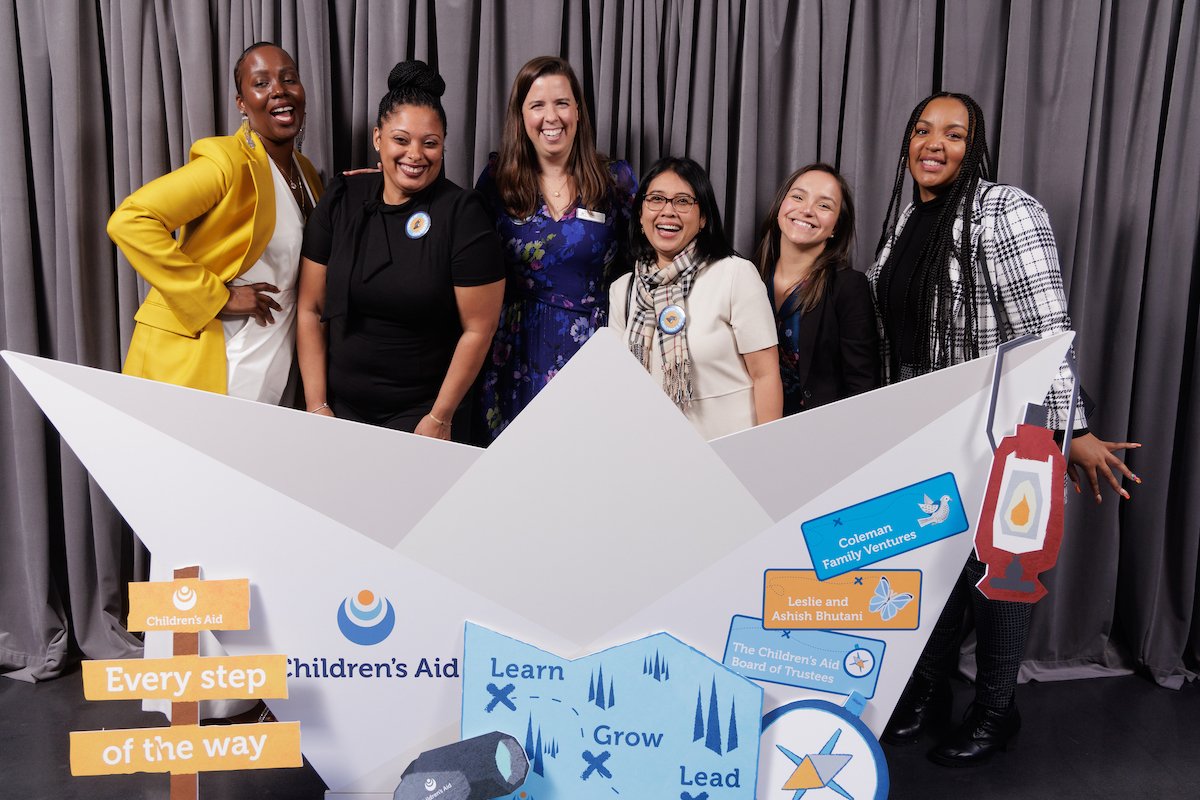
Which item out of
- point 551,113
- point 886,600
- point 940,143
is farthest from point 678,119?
point 886,600

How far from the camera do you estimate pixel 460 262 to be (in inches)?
70.2

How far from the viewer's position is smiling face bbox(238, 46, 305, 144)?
74.3 inches

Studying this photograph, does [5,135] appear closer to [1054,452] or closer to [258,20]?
[258,20]

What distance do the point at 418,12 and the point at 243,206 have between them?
0.77m

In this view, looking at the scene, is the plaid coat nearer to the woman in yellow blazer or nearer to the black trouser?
the black trouser

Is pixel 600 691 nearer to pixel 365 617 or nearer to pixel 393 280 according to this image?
pixel 365 617

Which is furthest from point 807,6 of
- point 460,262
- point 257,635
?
point 257,635

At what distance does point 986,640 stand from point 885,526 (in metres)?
0.75

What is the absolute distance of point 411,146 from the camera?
1756mm

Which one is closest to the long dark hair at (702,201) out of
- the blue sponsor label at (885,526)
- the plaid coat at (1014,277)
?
the plaid coat at (1014,277)

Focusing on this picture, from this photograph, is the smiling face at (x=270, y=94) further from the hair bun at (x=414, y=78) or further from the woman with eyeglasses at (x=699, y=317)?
the woman with eyeglasses at (x=699, y=317)

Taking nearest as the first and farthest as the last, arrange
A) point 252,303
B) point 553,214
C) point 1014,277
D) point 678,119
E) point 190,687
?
point 190,687 < point 1014,277 < point 252,303 < point 553,214 < point 678,119

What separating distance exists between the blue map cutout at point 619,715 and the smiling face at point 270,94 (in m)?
1.29

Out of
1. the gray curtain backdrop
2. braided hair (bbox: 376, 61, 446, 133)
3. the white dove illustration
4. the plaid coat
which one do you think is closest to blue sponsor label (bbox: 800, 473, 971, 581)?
the white dove illustration
